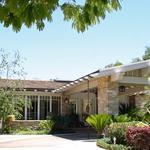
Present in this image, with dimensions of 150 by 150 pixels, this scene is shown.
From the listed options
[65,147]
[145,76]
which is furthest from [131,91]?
[65,147]

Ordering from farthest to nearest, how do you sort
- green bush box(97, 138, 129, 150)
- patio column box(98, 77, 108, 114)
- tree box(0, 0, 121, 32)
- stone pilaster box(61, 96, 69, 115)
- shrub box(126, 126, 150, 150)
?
stone pilaster box(61, 96, 69, 115)
patio column box(98, 77, 108, 114)
green bush box(97, 138, 129, 150)
shrub box(126, 126, 150, 150)
tree box(0, 0, 121, 32)

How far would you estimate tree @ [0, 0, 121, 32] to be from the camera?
3.89 meters

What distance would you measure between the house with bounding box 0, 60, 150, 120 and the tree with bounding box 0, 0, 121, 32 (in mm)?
17133

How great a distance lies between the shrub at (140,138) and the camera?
15.1 m

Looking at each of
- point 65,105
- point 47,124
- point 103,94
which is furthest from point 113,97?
point 65,105

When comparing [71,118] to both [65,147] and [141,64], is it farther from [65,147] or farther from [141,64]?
[65,147]

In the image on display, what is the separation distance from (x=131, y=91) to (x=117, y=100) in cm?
140

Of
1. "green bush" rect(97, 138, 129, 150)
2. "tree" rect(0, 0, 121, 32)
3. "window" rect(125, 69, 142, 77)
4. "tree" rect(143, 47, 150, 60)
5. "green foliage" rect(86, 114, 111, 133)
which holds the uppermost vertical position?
"tree" rect(143, 47, 150, 60)

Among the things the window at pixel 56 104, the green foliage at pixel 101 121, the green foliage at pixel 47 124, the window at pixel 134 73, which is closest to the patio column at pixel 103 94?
the window at pixel 134 73

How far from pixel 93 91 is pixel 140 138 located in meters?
15.9

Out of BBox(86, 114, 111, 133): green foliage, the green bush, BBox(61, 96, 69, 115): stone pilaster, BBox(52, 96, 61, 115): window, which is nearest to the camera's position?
the green bush

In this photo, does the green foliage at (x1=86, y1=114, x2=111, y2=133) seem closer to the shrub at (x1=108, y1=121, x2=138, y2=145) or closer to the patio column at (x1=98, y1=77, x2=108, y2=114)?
the patio column at (x1=98, y1=77, x2=108, y2=114)

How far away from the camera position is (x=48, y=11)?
3.98 metres

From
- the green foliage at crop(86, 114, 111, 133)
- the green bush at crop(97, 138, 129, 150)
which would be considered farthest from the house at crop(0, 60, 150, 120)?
the green bush at crop(97, 138, 129, 150)
